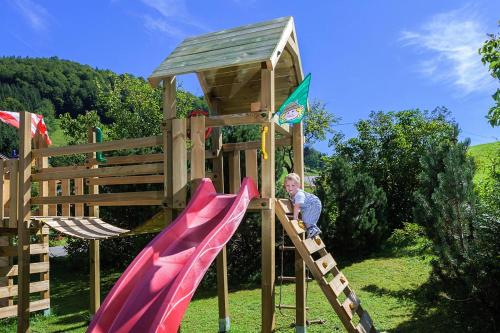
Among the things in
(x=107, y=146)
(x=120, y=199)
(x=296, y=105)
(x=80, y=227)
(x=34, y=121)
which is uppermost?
(x=34, y=121)

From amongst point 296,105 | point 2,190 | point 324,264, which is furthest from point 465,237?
point 2,190

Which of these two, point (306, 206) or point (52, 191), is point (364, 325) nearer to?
point (306, 206)

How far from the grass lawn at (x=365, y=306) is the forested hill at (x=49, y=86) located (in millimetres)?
47182

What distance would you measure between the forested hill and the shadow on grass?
5112 cm

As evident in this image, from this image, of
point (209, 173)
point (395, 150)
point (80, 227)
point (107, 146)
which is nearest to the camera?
point (107, 146)

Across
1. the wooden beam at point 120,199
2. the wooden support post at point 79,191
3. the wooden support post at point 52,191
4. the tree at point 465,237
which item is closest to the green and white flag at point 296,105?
the wooden beam at point 120,199

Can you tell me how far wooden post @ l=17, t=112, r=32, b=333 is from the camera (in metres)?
6.93

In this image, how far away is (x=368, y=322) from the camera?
584 cm

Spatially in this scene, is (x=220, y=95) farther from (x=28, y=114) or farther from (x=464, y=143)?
(x=464, y=143)

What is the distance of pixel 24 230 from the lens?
7020 millimetres

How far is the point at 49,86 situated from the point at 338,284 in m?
60.5

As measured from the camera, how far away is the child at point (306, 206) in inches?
235

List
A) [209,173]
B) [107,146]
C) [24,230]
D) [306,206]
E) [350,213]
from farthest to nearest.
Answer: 1. [350,213]
2. [209,173]
3. [24,230]
4. [107,146]
5. [306,206]

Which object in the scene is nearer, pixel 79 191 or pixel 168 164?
pixel 168 164
